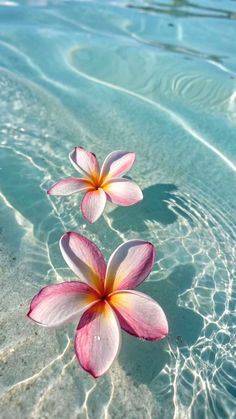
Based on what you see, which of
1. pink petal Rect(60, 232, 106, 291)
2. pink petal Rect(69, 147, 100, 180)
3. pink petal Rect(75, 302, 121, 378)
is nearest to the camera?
pink petal Rect(75, 302, 121, 378)

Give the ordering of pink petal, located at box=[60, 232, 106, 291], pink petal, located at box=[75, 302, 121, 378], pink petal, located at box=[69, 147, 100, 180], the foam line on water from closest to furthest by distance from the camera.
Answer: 1. pink petal, located at box=[75, 302, 121, 378]
2. pink petal, located at box=[60, 232, 106, 291]
3. pink petal, located at box=[69, 147, 100, 180]
4. the foam line on water

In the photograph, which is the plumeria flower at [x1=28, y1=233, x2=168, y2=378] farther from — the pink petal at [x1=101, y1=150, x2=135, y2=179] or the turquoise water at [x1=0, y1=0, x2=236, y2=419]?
the pink petal at [x1=101, y1=150, x2=135, y2=179]

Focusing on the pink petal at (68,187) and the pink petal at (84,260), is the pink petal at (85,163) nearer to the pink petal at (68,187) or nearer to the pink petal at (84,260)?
the pink petal at (68,187)

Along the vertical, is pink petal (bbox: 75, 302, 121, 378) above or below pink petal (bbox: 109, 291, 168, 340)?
below

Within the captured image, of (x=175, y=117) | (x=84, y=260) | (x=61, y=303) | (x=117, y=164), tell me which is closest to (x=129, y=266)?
(x=84, y=260)

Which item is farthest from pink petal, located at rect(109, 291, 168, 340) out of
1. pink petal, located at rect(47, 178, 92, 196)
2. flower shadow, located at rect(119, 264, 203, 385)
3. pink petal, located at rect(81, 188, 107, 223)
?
pink petal, located at rect(47, 178, 92, 196)

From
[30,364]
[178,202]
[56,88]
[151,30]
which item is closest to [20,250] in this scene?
[30,364]

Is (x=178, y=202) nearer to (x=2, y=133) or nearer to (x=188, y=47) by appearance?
(x=2, y=133)

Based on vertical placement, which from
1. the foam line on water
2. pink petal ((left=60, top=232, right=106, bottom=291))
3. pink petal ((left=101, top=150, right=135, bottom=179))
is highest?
the foam line on water
